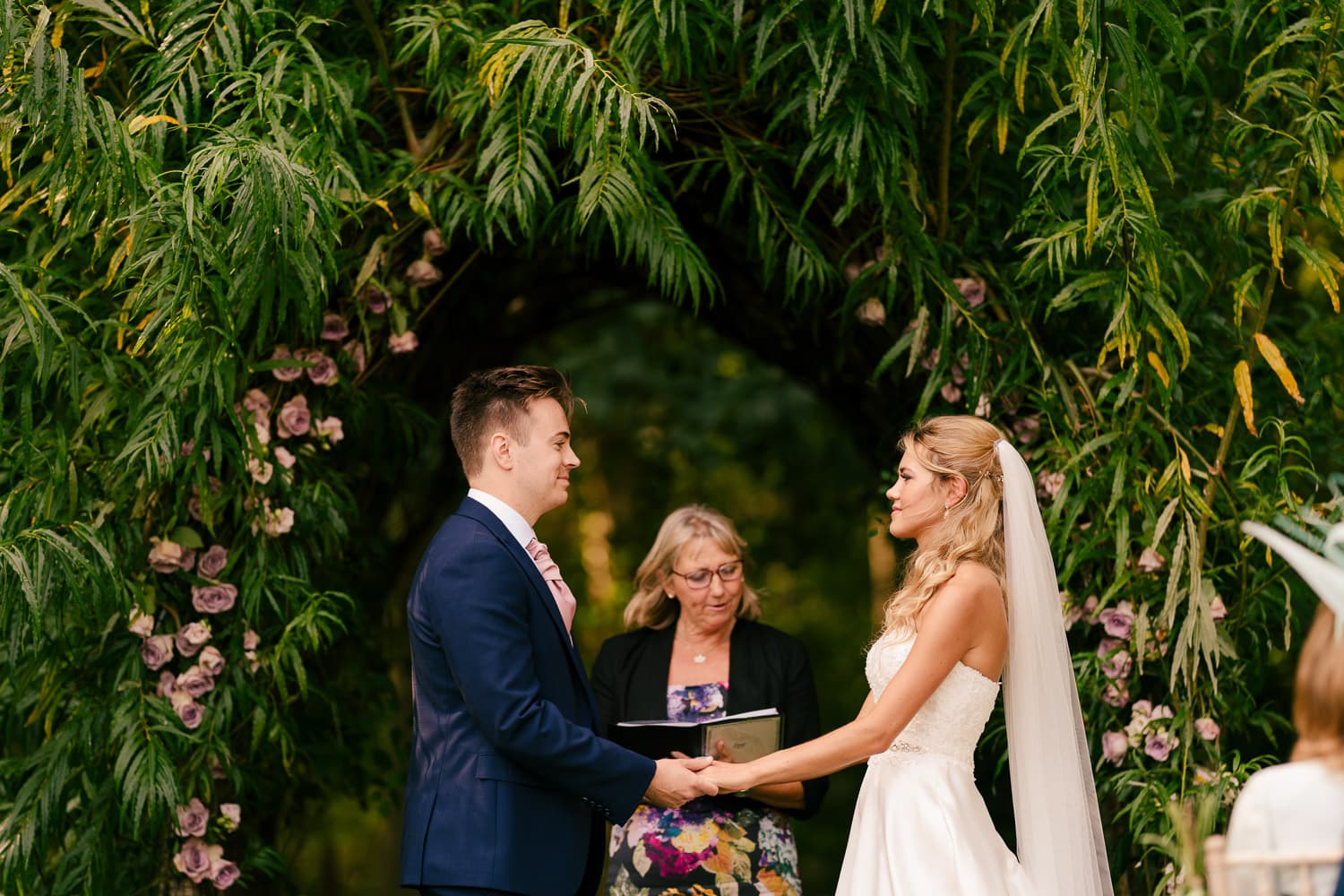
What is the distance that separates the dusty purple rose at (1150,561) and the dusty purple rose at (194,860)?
274 centimetres

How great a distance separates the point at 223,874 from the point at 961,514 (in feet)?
7.65

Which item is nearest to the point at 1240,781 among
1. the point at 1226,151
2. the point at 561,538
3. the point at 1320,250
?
the point at 1320,250

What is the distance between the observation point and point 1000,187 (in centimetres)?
420

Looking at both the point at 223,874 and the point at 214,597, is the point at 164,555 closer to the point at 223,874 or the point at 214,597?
the point at 214,597

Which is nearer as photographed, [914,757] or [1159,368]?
[914,757]

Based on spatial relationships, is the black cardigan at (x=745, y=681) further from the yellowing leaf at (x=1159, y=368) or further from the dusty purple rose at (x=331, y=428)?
the yellowing leaf at (x=1159, y=368)

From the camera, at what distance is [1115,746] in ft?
12.6

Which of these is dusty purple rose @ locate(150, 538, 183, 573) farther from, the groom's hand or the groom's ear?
the groom's hand

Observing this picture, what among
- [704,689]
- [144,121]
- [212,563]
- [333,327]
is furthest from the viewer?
[333,327]

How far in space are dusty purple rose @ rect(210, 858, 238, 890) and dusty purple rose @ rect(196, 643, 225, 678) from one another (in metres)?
0.55

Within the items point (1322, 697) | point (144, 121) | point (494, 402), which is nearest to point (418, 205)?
point (144, 121)

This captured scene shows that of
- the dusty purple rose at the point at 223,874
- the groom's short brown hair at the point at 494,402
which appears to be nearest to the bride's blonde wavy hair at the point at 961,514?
the groom's short brown hair at the point at 494,402

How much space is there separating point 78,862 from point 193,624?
711 millimetres

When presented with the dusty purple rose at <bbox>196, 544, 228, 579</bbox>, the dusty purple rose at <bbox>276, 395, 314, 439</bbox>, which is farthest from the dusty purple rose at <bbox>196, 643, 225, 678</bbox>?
the dusty purple rose at <bbox>276, 395, 314, 439</bbox>
